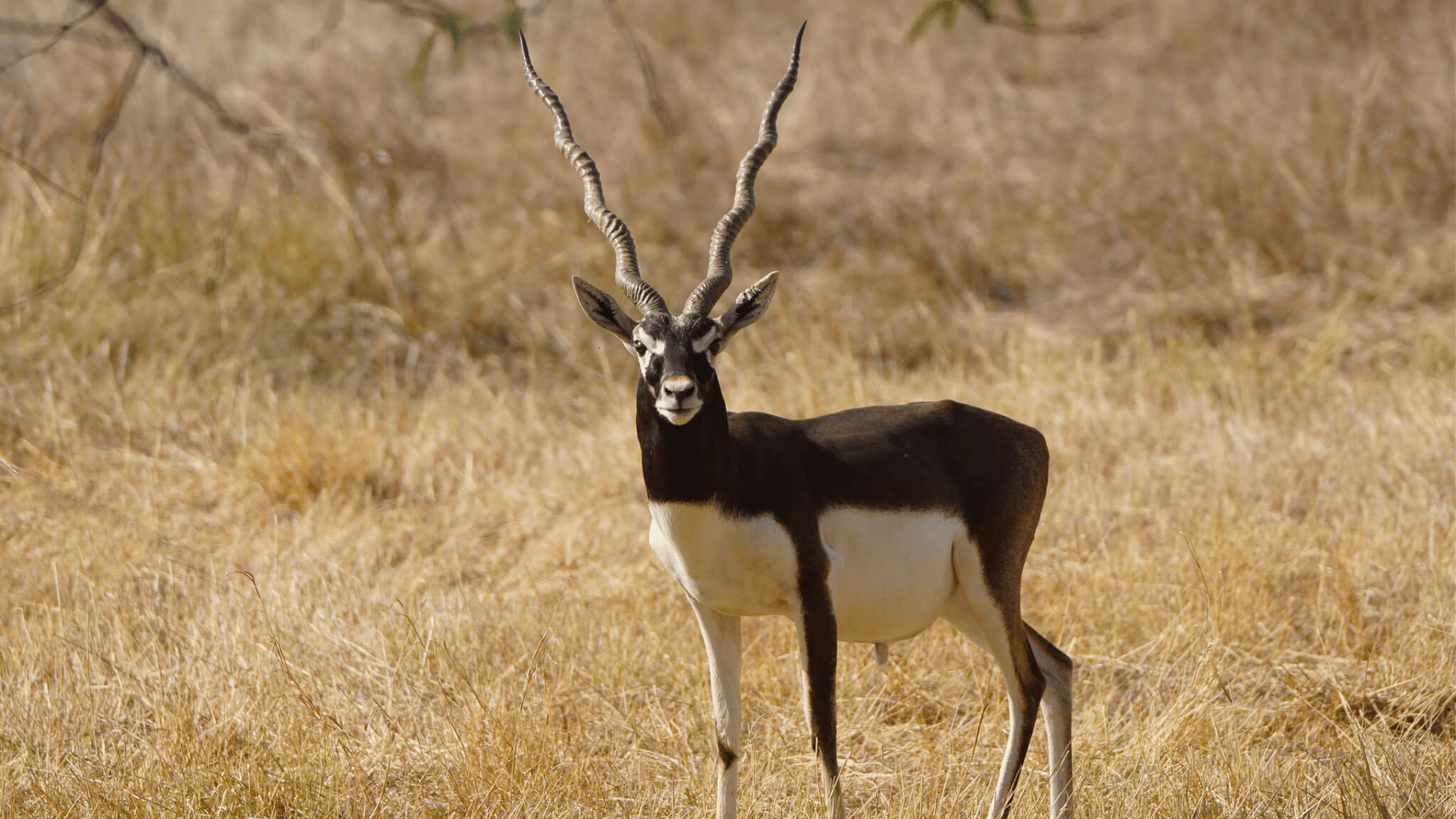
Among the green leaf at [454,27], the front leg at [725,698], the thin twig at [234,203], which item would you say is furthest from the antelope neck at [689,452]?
the thin twig at [234,203]

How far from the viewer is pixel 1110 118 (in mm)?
13172

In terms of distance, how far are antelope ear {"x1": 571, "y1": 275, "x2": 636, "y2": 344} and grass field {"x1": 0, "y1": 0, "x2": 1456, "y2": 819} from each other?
143 cm

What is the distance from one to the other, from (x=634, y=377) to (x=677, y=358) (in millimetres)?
5890

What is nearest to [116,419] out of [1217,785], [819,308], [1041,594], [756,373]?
[756,373]

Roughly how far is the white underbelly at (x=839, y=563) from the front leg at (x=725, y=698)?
0.16 m

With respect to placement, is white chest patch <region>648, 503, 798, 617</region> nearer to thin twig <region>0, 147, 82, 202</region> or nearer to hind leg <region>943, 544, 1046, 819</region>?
hind leg <region>943, 544, 1046, 819</region>

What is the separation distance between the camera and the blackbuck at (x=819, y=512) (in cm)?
350

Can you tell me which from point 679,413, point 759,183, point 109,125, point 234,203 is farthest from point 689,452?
point 759,183

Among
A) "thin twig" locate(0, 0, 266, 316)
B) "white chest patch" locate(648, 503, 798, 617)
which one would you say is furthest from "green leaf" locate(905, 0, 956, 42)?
"thin twig" locate(0, 0, 266, 316)

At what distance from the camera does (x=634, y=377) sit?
9.20 m

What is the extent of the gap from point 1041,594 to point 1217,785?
1.68 m

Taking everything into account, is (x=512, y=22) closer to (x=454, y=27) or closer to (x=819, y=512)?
(x=454, y=27)

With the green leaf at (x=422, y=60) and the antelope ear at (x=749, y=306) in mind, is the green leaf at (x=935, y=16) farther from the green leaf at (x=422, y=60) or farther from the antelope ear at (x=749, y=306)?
the green leaf at (x=422, y=60)

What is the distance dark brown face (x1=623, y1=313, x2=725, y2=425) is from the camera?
321cm
